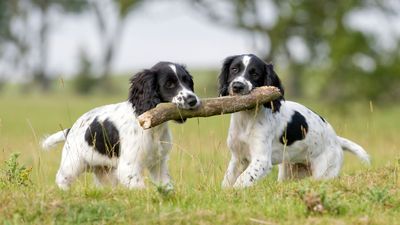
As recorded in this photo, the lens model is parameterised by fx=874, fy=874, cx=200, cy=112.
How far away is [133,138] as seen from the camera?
372 inches

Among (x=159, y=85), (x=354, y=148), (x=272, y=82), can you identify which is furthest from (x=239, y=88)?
(x=354, y=148)

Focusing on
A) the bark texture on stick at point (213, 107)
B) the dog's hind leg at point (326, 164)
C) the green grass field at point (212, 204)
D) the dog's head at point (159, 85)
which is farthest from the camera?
the dog's hind leg at point (326, 164)

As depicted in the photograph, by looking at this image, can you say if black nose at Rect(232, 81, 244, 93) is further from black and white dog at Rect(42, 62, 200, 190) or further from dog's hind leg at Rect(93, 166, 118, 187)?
dog's hind leg at Rect(93, 166, 118, 187)

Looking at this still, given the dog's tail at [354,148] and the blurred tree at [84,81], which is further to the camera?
the blurred tree at [84,81]

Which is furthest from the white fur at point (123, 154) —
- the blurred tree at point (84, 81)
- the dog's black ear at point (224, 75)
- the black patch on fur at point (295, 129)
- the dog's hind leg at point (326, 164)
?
the blurred tree at point (84, 81)

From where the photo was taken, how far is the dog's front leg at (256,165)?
9516mm

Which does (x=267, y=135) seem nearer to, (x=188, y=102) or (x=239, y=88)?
(x=239, y=88)

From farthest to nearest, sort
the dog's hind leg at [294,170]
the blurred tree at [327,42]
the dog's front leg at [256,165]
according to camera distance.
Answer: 1. the blurred tree at [327,42]
2. the dog's hind leg at [294,170]
3. the dog's front leg at [256,165]

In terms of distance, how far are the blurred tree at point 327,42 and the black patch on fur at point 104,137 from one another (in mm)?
21856

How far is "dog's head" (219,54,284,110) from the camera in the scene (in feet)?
32.0

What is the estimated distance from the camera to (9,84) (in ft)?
269

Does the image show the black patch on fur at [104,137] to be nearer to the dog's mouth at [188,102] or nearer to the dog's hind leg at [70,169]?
the dog's hind leg at [70,169]

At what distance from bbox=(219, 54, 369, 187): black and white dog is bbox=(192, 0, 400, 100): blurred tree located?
20.5 meters

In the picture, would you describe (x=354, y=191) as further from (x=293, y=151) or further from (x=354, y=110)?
(x=354, y=110)
